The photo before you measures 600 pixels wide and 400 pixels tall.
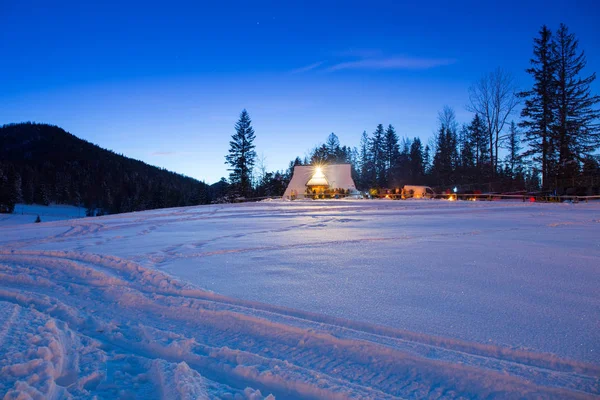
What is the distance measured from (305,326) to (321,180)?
35.4 metres

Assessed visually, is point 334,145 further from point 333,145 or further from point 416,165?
point 416,165

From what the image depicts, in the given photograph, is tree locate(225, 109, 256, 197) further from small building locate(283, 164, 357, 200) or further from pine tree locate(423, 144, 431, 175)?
pine tree locate(423, 144, 431, 175)

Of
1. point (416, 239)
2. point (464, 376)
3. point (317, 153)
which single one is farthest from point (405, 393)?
point (317, 153)

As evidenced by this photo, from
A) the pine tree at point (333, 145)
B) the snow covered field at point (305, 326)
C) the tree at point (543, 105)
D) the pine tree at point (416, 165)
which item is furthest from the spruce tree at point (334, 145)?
the snow covered field at point (305, 326)

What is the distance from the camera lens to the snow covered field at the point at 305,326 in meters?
2.02

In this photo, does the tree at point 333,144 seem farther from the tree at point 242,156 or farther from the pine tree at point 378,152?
the tree at point 242,156

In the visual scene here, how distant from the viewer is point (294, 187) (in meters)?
38.9

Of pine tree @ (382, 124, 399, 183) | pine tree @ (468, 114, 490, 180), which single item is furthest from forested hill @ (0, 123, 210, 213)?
pine tree @ (468, 114, 490, 180)

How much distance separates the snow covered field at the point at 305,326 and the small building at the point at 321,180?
31357mm

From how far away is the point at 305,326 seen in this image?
2.75m

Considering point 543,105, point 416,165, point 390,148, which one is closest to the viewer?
point 543,105

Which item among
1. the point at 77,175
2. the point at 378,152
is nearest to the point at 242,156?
the point at 378,152

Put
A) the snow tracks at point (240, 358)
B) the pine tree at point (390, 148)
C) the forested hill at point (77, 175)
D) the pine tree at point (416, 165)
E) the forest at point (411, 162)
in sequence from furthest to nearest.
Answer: the forested hill at point (77, 175) → the pine tree at point (390, 148) → the pine tree at point (416, 165) → the forest at point (411, 162) → the snow tracks at point (240, 358)

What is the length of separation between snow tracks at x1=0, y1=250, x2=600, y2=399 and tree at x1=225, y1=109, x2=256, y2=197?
146 feet
